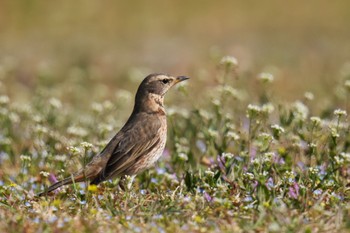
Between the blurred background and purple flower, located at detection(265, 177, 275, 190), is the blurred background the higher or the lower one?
the higher one

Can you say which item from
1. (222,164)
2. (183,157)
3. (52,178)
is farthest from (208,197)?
(52,178)

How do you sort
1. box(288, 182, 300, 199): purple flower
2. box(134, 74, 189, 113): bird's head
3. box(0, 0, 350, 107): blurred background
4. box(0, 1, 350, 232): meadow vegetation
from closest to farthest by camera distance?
box(0, 1, 350, 232): meadow vegetation
box(288, 182, 300, 199): purple flower
box(134, 74, 189, 113): bird's head
box(0, 0, 350, 107): blurred background

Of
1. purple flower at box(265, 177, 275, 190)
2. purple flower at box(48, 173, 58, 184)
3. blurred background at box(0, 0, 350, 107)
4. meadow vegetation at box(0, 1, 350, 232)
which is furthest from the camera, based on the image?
blurred background at box(0, 0, 350, 107)

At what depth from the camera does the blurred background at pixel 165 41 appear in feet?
54.3

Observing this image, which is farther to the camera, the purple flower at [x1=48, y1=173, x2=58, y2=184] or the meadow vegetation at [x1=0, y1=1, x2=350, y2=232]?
the purple flower at [x1=48, y1=173, x2=58, y2=184]

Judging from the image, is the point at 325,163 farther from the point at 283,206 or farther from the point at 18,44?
the point at 18,44

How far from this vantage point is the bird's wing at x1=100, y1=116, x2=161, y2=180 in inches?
317

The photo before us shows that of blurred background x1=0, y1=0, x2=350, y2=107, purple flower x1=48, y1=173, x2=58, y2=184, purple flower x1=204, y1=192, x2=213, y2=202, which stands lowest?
purple flower x1=48, y1=173, x2=58, y2=184

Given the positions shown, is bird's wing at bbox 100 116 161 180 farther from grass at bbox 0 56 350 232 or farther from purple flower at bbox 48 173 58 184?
purple flower at bbox 48 173 58 184

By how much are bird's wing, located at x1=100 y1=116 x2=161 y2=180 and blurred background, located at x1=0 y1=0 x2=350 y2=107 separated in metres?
5.94

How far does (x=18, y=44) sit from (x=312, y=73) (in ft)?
26.7

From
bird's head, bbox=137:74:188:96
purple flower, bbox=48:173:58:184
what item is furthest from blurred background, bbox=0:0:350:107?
purple flower, bbox=48:173:58:184

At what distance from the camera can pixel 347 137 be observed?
354 inches

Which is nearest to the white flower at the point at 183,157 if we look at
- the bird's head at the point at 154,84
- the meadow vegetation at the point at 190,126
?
the meadow vegetation at the point at 190,126
